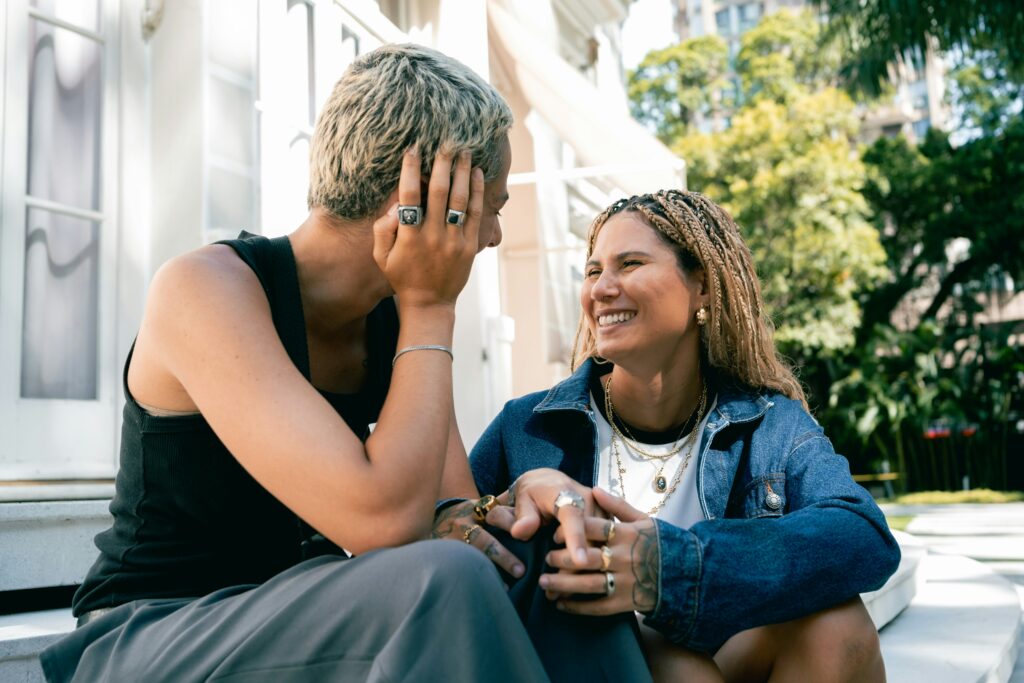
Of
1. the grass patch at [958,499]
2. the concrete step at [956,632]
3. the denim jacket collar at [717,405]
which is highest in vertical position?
the denim jacket collar at [717,405]

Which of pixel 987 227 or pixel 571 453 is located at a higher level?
pixel 987 227

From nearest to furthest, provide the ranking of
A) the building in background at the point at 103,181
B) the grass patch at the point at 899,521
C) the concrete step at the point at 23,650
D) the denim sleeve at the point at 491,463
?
the concrete step at the point at 23,650, the denim sleeve at the point at 491,463, the building in background at the point at 103,181, the grass patch at the point at 899,521

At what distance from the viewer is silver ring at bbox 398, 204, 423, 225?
1.64 meters

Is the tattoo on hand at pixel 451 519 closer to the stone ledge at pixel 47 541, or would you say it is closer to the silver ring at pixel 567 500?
the silver ring at pixel 567 500

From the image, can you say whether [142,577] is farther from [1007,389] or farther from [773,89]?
[773,89]

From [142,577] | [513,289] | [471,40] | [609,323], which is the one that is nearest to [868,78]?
[513,289]

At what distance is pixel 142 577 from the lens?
1563mm

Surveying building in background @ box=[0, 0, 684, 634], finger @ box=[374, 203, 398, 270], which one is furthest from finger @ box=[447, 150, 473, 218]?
building in background @ box=[0, 0, 684, 634]

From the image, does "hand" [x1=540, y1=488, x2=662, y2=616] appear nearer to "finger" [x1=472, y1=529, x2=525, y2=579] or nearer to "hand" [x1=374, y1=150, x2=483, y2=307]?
"finger" [x1=472, y1=529, x2=525, y2=579]

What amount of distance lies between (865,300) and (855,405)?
4.11m

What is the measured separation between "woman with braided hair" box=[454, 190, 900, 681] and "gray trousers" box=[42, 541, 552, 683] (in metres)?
0.34

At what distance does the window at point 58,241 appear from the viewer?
10.5 feet

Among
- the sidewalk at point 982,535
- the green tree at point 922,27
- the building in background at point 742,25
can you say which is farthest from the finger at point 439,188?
the building in background at point 742,25

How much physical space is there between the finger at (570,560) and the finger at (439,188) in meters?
0.60
